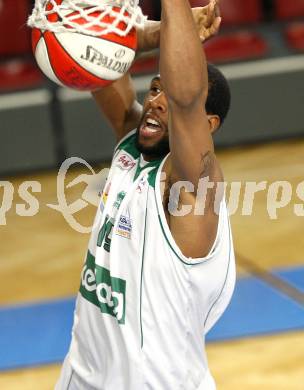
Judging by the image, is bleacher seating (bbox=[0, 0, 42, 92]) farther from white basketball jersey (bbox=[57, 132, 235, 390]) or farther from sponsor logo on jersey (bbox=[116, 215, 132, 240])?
sponsor logo on jersey (bbox=[116, 215, 132, 240])

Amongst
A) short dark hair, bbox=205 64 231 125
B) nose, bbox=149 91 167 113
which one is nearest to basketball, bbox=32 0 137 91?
nose, bbox=149 91 167 113

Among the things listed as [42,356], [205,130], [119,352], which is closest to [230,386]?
[42,356]

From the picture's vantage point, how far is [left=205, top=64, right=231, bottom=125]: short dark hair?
3547 mm

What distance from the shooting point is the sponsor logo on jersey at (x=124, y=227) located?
11.4 ft

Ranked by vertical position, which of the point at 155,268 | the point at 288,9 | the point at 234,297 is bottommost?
the point at 234,297

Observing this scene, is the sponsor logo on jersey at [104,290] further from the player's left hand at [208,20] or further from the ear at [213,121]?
the player's left hand at [208,20]

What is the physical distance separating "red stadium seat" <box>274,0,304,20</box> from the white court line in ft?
2.06

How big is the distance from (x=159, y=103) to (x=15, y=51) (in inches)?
208

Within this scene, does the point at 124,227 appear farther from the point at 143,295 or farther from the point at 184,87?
the point at 184,87

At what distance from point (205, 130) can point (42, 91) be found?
5146 mm

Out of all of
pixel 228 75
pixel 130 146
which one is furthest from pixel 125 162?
pixel 228 75

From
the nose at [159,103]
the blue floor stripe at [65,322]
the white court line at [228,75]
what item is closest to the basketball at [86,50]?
the nose at [159,103]

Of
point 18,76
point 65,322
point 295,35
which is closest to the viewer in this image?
point 65,322

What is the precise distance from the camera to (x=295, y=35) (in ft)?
28.7
